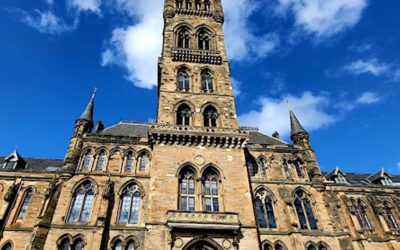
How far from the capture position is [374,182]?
112 feet

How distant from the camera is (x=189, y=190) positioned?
22.5 meters

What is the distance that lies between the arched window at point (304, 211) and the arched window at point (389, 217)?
8.58 meters

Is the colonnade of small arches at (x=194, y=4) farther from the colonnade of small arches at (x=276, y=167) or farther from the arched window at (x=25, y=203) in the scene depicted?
the arched window at (x=25, y=203)

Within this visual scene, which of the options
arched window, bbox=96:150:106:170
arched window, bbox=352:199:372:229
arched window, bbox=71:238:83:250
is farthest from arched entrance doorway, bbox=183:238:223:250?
arched window, bbox=352:199:372:229

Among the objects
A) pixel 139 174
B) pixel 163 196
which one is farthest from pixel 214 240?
pixel 139 174

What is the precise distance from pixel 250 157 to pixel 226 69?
9.23 m

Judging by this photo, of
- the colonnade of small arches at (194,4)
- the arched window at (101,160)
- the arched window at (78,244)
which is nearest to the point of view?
the arched window at (78,244)

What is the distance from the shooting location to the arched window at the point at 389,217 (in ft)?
92.7

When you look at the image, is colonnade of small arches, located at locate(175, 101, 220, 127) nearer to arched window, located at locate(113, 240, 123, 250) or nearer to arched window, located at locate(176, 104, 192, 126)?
arched window, located at locate(176, 104, 192, 126)

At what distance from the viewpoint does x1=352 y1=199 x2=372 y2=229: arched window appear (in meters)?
27.8

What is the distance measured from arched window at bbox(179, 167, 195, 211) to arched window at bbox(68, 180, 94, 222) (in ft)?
24.3

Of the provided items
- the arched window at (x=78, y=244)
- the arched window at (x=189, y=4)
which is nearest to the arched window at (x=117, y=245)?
the arched window at (x=78, y=244)

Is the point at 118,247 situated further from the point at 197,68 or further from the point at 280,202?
the point at 197,68

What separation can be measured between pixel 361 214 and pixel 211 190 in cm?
1610
